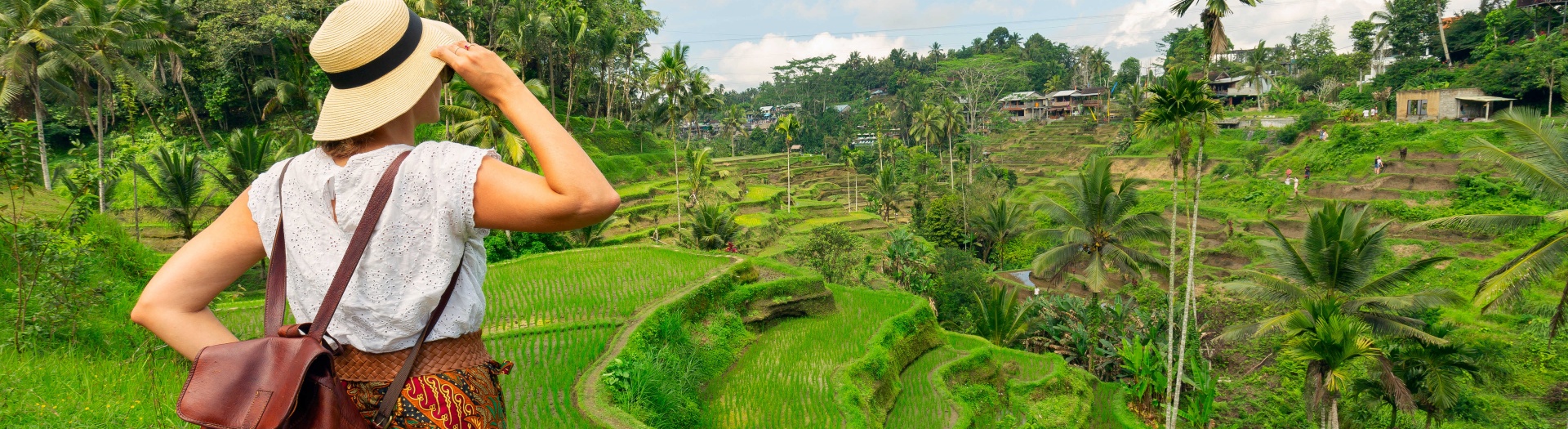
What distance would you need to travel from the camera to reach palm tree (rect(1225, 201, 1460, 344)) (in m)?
12.7

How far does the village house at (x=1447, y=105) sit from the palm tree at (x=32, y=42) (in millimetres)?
38601

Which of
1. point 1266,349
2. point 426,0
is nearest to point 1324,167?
point 1266,349

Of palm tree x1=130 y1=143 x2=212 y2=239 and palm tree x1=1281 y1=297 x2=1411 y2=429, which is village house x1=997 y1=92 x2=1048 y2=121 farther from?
palm tree x1=130 y1=143 x2=212 y2=239

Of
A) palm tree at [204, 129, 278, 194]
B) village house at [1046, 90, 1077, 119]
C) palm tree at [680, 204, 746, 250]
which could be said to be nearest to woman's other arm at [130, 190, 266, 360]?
palm tree at [204, 129, 278, 194]

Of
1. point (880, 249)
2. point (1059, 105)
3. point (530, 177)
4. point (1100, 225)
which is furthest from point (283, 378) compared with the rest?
point (1059, 105)

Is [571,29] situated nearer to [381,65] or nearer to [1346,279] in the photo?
[1346,279]

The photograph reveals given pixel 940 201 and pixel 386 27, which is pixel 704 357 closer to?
pixel 386 27

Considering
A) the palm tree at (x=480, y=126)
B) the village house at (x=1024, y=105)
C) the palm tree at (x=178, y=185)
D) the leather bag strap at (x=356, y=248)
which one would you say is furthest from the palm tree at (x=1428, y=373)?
the village house at (x=1024, y=105)

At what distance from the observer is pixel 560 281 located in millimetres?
11859

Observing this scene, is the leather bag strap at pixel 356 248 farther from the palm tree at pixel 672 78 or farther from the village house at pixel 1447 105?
→ the village house at pixel 1447 105

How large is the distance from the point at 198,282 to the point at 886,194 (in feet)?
118

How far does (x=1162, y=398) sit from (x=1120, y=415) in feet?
4.04

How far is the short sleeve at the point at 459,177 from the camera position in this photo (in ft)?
A: 3.88

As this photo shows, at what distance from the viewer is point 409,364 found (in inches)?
50.8
